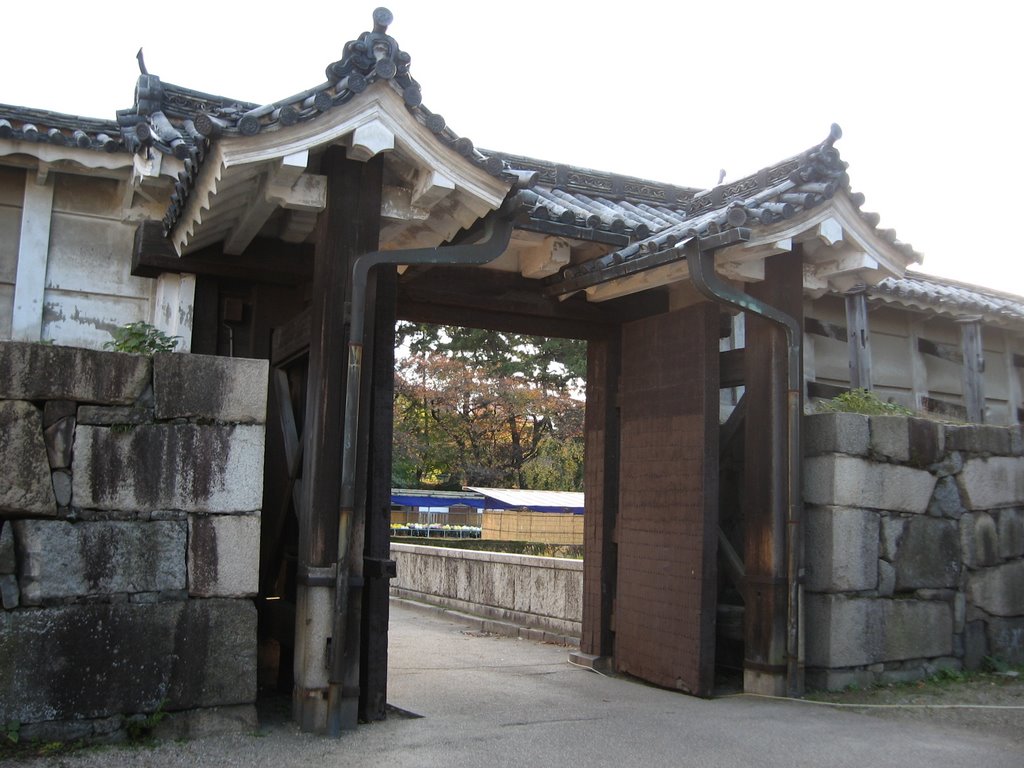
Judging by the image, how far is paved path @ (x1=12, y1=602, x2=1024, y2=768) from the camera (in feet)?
18.2

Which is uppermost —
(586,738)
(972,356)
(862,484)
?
(972,356)

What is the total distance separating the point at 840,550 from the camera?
7871 mm

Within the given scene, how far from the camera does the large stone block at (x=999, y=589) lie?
8907 mm

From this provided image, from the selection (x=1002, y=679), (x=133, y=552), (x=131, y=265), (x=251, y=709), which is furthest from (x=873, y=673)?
(x=131, y=265)

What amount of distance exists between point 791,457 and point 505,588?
710 centimetres

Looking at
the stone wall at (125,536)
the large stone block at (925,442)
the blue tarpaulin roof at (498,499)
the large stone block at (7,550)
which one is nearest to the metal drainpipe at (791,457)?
the large stone block at (925,442)

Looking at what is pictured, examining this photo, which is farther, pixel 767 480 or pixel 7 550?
pixel 767 480

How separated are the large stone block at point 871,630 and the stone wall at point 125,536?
14.9 feet

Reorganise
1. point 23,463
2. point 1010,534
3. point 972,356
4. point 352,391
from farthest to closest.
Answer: point 972,356, point 1010,534, point 352,391, point 23,463

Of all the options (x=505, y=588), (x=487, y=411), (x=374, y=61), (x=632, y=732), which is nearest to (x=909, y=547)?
(x=632, y=732)

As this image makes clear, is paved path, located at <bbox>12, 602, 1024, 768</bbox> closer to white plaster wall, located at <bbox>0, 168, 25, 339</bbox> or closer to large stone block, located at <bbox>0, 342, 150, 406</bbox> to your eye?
large stone block, located at <bbox>0, 342, 150, 406</bbox>

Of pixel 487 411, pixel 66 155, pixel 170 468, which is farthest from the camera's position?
pixel 487 411

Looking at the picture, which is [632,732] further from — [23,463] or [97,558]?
[23,463]

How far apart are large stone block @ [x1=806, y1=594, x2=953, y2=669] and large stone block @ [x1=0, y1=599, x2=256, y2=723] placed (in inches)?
179
